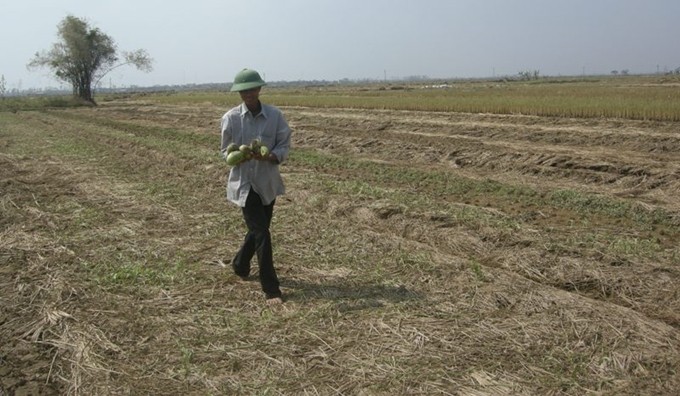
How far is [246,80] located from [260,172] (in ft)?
2.44

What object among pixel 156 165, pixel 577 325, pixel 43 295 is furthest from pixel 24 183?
pixel 577 325

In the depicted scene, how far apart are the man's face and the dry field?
1.58 meters

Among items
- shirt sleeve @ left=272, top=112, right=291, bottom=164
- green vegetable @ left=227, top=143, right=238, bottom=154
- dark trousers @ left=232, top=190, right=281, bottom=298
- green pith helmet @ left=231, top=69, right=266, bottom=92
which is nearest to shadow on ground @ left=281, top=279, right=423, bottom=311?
dark trousers @ left=232, top=190, right=281, bottom=298

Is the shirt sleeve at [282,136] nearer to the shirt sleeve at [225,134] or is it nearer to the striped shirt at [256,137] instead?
the striped shirt at [256,137]

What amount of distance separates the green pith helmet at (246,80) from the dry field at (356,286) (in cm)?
171

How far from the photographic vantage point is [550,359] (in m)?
3.53

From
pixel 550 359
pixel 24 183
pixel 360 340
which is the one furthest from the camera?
pixel 24 183

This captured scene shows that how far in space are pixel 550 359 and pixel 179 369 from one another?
2328 mm

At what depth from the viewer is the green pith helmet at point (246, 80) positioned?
4.32m

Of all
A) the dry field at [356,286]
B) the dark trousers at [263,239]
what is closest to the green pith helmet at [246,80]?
the dark trousers at [263,239]

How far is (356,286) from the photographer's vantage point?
486cm

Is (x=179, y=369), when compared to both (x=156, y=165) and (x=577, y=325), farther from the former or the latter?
(x=156, y=165)

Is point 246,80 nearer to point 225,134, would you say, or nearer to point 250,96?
point 250,96

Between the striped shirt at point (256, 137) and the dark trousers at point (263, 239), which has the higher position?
the striped shirt at point (256, 137)
